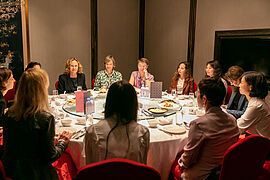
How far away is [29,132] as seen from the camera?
1.58 metres

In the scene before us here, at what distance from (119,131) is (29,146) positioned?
1.98 ft

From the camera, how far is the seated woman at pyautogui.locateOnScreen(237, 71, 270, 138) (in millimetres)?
Answer: 2354

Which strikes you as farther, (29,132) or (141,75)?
(141,75)

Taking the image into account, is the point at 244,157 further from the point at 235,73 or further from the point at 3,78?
the point at 3,78

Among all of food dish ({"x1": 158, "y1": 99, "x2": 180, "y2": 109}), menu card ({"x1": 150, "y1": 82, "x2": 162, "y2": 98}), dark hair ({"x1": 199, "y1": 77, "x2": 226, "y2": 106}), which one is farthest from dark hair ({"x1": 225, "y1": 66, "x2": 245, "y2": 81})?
dark hair ({"x1": 199, "y1": 77, "x2": 226, "y2": 106})

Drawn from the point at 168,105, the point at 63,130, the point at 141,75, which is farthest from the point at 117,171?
the point at 141,75

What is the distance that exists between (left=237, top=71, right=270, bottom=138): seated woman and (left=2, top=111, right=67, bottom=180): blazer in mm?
1786

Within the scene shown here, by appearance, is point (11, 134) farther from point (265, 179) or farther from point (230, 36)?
point (230, 36)

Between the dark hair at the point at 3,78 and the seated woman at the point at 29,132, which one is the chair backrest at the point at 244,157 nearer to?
the seated woman at the point at 29,132

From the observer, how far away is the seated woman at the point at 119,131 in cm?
155

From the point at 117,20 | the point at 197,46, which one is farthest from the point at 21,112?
the point at 117,20

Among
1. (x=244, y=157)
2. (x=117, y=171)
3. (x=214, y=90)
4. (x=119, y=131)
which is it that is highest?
(x=214, y=90)

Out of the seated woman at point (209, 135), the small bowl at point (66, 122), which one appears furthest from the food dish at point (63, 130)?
the seated woman at point (209, 135)

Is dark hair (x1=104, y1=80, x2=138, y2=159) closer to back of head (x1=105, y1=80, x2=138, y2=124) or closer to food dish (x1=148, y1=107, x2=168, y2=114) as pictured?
back of head (x1=105, y1=80, x2=138, y2=124)
